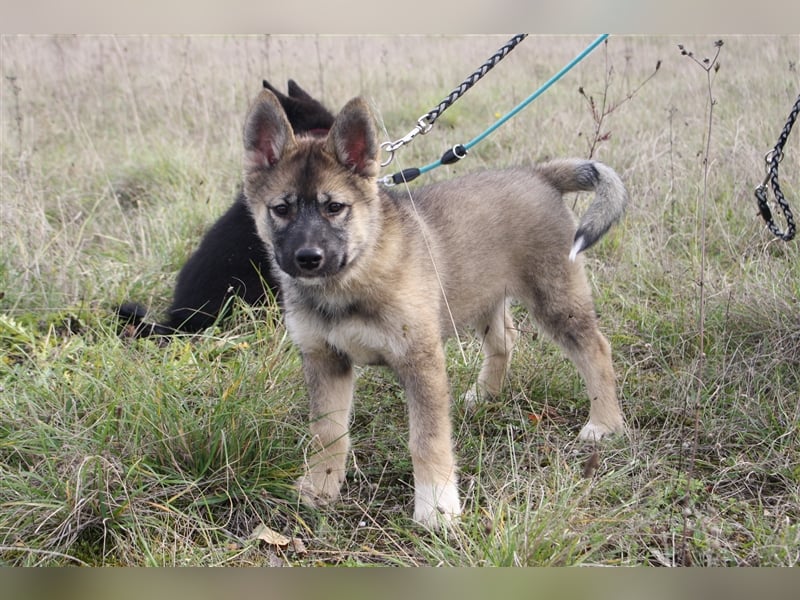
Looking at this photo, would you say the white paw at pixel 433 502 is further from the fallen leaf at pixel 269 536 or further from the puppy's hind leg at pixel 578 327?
the puppy's hind leg at pixel 578 327

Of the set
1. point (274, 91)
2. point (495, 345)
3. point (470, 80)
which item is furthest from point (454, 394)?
point (274, 91)

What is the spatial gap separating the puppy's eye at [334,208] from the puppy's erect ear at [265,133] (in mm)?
308

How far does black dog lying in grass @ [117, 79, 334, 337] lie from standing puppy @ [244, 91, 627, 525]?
1200mm

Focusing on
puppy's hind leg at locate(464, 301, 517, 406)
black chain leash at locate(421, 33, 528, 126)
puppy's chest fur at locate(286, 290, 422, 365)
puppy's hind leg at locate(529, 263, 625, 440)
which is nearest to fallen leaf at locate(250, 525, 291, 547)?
puppy's chest fur at locate(286, 290, 422, 365)

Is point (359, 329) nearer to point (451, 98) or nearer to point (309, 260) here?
point (309, 260)

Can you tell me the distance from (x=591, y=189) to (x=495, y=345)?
88cm

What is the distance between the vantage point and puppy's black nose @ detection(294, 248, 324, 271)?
2.74 meters

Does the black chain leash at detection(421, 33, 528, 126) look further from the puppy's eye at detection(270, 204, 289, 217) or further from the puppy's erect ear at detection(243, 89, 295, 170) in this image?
the puppy's eye at detection(270, 204, 289, 217)

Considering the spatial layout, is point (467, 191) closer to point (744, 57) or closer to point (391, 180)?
Answer: point (391, 180)

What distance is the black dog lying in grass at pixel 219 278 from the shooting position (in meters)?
4.27

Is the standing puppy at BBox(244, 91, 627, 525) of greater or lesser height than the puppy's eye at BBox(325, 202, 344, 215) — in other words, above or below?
below

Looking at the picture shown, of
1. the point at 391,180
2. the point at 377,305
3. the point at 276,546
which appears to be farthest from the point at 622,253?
the point at 276,546

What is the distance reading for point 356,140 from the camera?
2.94 m

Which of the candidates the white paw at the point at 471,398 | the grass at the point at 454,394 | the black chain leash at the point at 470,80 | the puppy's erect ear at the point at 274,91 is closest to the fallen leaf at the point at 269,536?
the grass at the point at 454,394
